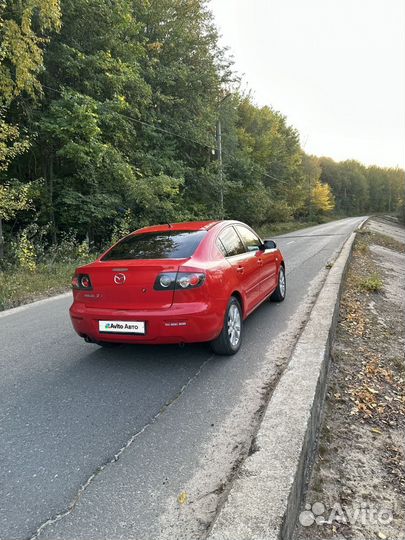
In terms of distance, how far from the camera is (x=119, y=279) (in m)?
3.88

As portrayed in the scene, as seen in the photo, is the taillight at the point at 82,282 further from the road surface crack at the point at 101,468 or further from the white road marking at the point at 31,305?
the white road marking at the point at 31,305

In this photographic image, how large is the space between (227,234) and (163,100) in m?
16.6

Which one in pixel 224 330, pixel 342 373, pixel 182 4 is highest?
pixel 182 4

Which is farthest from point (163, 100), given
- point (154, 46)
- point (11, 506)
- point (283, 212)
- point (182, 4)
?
point (283, 212)

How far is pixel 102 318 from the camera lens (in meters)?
3.92

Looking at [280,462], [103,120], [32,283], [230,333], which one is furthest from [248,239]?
[103,120]

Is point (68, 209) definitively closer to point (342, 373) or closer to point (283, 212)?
point (342, 373)

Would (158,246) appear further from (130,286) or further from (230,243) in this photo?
(230,243)

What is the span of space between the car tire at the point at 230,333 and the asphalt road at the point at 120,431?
0.12 meters

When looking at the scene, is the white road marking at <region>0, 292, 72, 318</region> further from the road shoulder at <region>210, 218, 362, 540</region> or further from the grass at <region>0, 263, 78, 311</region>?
the road shoulder at <region>210, 218, 362, 540</region>

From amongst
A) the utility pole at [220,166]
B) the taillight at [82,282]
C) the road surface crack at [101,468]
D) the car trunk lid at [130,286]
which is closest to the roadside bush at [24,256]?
the taillight at [82,282]

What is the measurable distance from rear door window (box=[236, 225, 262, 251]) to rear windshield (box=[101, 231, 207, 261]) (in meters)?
1.02

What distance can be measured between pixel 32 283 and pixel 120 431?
707cm

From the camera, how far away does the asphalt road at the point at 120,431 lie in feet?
6.68
